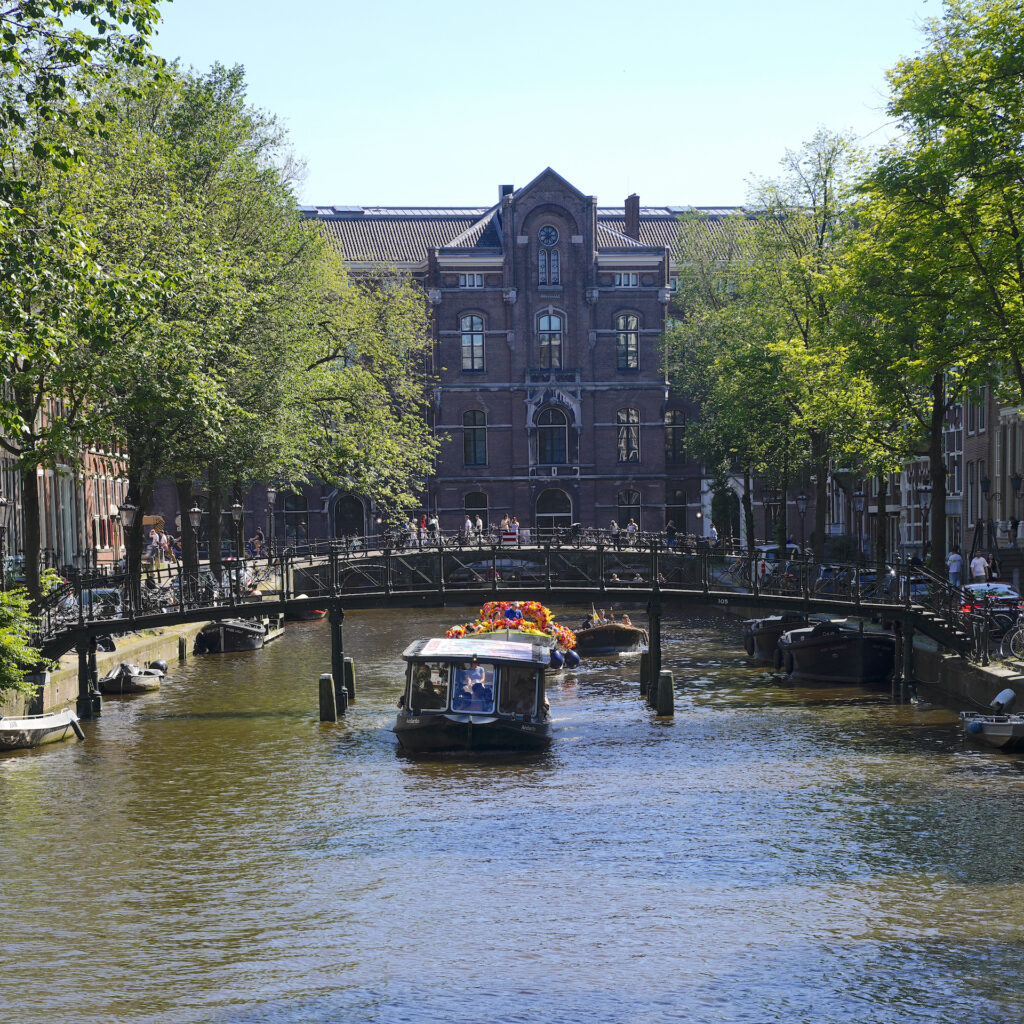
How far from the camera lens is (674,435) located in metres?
94.1

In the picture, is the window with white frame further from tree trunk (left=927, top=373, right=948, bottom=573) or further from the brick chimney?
tree trunk (left=927, top=373, right=948, bottom=573)

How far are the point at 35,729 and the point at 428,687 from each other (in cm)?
857

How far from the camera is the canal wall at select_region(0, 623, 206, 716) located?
32531 millimetres

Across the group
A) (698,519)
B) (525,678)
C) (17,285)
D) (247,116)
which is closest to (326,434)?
(247,116)

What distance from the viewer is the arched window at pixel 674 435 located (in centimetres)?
9338

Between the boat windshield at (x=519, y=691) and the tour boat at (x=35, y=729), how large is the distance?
9767 millimetres

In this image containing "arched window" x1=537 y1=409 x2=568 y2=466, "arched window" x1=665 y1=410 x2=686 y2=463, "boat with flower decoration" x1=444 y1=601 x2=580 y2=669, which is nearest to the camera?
"boat with flower decoration" x1=444 y1=601 x2=580 y2=669

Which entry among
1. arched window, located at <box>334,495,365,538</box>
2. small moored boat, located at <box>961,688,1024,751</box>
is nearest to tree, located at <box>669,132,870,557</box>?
small moored boat, located at <box>961,688,1024,751</box>

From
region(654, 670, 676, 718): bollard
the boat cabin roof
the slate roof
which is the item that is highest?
the slate roof

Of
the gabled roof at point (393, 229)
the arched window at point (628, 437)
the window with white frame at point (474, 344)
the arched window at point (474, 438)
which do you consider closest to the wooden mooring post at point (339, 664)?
the arched window at point (474, 438)

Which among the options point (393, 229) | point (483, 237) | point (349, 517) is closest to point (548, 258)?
point (483, 237)

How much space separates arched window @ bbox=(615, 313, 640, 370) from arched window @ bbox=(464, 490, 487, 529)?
1213cm

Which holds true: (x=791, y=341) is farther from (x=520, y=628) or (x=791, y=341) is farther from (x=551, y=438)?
(x=551, y=438)

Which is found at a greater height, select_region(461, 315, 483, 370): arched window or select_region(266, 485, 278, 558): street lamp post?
select_region(461, 315, 483, 370): arched window
